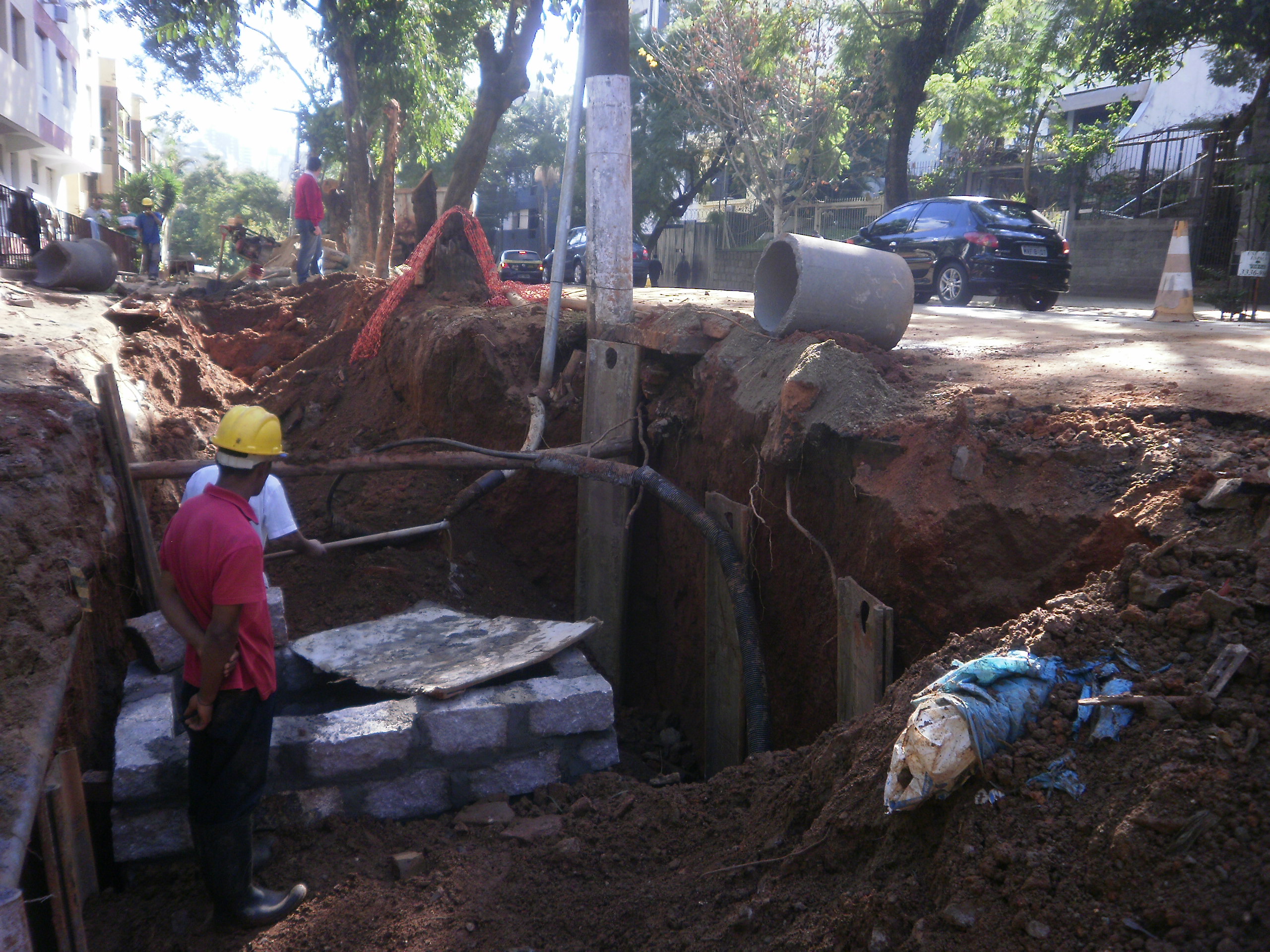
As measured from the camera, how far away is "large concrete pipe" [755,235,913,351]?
16.9ft

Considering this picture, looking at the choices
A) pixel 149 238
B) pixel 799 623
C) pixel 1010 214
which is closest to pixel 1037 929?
pixel 799 623

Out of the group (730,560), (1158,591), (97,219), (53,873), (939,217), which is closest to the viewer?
(1158,591)

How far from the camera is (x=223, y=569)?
9.68ft

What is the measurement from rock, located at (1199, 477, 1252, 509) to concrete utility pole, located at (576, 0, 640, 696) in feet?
12.7

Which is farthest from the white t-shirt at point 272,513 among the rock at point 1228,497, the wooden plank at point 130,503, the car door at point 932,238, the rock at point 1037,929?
the car door at point 932,238

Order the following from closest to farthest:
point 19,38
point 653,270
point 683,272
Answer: point 19,38 < point 653,270 < point 683,272

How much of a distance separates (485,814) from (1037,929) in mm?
2429

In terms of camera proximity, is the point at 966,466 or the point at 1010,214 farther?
the point at 1010,214

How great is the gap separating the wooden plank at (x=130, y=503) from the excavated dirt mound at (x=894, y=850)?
1.69 m

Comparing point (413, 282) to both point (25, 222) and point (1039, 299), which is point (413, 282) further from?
point (25, 222)

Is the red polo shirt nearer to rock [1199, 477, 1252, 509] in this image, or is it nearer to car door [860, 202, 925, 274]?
rock [1199, 477, 1252, 509]

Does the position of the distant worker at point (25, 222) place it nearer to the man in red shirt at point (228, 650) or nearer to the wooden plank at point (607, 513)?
the wooden plank at point (607, 513)

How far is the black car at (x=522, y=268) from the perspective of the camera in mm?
24281

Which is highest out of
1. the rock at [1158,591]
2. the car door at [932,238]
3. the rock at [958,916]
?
the car door at [932,238]
